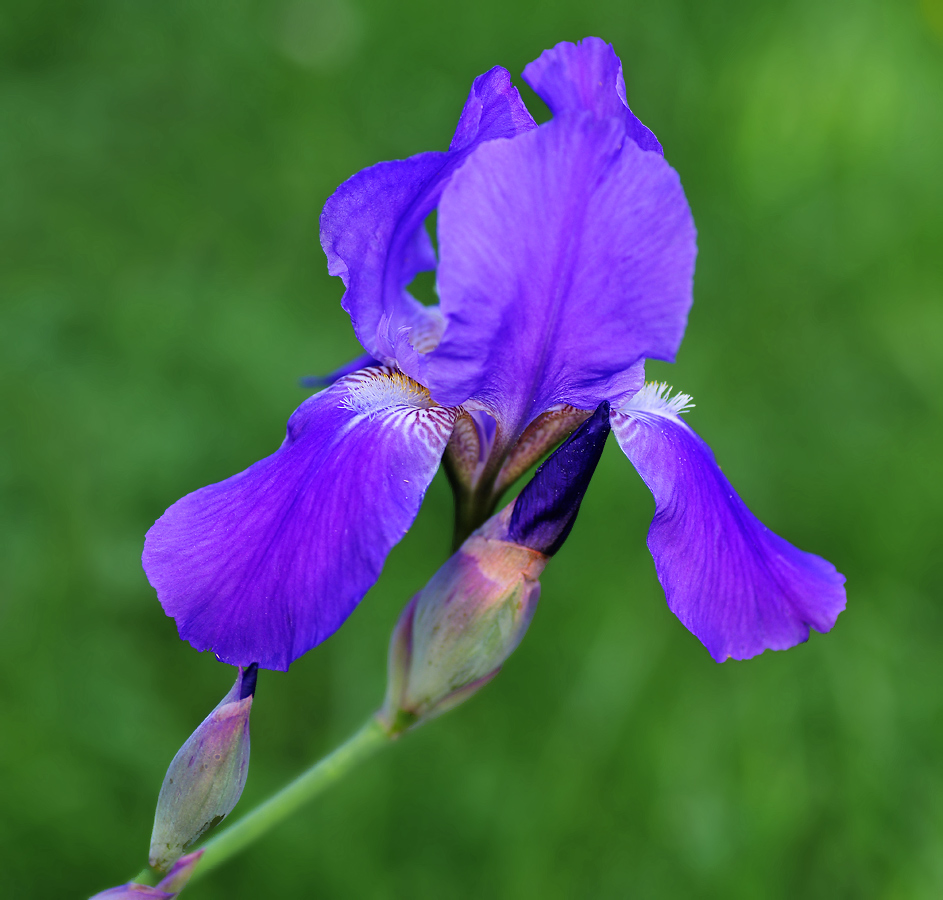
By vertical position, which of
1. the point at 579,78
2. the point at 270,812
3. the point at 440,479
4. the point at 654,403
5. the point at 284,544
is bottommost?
the point at 440,479

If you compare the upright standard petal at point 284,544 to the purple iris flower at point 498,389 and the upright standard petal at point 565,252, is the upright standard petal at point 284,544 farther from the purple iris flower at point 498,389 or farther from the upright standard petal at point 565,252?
the upright standard petal at point 565,252

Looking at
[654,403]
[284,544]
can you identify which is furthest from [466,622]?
[654,403]

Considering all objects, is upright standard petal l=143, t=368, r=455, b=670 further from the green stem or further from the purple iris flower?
the green stem

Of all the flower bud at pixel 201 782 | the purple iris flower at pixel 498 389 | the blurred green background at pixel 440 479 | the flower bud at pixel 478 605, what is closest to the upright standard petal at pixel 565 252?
the purple iris flower at pixel 498 389

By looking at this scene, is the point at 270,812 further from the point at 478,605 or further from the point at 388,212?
the point at 388,212

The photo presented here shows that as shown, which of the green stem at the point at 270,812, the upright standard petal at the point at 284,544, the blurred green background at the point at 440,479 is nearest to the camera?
Result: the upright standard petal at the point at 284,544
